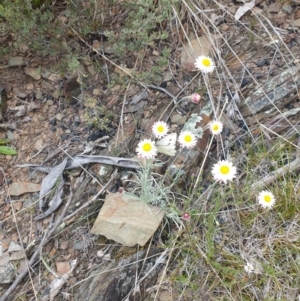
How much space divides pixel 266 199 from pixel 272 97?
0.54 metres

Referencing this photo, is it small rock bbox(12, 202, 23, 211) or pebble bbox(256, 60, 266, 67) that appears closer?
small rock bbox(12, 202, 23, 211)

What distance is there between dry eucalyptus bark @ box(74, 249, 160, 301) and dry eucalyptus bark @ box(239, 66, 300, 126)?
0.78m

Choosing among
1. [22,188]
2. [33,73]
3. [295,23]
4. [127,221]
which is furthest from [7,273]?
[295,23]

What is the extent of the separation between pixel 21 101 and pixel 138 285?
3.47 feet

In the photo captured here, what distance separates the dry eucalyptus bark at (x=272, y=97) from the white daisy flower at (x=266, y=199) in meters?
0.42

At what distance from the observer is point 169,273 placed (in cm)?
183

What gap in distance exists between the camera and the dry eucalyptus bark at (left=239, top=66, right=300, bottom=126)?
2.16m

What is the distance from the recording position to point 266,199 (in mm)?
1834

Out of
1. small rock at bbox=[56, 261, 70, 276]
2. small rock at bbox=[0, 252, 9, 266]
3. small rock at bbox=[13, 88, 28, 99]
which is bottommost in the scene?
small rock at bbox=[56, 261, 70, 276]

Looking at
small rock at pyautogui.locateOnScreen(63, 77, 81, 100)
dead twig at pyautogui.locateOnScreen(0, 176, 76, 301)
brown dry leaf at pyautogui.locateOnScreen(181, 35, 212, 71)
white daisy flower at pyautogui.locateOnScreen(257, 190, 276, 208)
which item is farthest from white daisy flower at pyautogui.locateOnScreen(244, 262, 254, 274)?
small rock at pyautogui.locateOnScreen(63, 77, 81, 100)

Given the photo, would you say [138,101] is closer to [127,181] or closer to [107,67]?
[107,67]

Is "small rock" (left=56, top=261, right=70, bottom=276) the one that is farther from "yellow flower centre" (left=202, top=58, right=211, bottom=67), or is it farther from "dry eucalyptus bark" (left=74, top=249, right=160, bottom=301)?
"yellow flower centre" (left=202, top=58, right=211, bottom=67)

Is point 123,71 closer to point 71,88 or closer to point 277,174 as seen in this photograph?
point 71,88

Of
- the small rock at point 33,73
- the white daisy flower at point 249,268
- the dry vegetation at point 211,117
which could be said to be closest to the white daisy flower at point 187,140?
the dry vegetation at point 211,117
